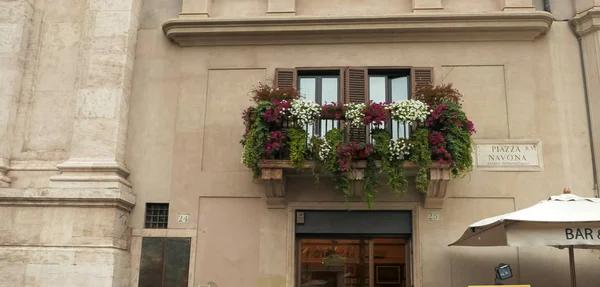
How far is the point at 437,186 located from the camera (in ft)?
34.2

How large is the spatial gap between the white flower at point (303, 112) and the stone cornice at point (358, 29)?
2044mm

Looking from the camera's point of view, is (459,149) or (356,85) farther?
(356,85)

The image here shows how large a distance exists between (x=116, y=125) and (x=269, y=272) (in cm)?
420

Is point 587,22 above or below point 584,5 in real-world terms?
below

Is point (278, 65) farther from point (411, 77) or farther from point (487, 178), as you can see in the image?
→ point (487, 178)

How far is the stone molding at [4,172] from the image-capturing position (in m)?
11.0

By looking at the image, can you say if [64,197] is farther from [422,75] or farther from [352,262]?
[422,75]

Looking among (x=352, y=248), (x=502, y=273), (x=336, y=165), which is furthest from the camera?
(x=352, y=248)

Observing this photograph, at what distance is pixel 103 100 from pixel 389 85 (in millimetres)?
5820

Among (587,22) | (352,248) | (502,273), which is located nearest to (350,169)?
(352,248)

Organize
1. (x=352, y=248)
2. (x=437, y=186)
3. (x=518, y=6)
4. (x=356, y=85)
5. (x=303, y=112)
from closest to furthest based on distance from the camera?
(x=303, y=112) → (x=437, y=186) → (x=352, y=248) → (x=356, y=85) → (x=518, y=6)

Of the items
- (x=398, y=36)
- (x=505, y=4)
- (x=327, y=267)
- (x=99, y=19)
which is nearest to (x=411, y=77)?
(x=398, y=36)

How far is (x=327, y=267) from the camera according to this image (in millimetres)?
10984

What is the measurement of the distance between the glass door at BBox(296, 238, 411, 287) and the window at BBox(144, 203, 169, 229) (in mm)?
2711
